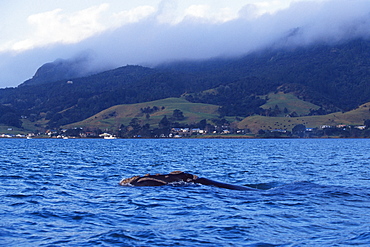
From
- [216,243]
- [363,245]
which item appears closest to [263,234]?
[216,243]

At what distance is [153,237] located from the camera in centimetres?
1577

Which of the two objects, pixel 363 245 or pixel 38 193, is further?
pixel 38 193

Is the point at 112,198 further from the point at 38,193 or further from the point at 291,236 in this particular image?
the point at 291,236

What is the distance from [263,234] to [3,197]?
48.5ft

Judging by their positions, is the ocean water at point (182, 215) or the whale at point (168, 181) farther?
the whale at point (168, 181)

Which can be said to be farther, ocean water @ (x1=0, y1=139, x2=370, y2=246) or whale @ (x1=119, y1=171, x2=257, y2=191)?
whale @ (x1=119, y1=171, x2=257, y2=191)

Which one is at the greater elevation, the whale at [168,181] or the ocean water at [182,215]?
the whale at [168,181]

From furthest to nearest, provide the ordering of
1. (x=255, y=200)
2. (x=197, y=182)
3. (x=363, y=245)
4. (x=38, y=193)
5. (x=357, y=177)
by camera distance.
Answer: (x=357, y=177) → (x=197, y=182) → (x=38, y=193) → (x=255, y=200) → (x=363, y=245)

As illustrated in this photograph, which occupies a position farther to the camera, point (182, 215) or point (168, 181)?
point (168, 181)

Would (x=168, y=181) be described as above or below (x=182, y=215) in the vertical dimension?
above

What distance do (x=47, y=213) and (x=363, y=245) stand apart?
12919 mm

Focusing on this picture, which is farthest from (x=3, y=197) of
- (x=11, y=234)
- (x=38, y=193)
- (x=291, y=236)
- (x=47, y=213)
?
(x=291, y=236)

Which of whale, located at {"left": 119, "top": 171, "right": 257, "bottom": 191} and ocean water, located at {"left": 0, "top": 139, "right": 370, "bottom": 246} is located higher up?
whale, located at {"left": 119, "top": 171, "right": 257, "bottom": 191}

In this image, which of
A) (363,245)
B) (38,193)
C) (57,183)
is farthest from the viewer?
(57,183)
